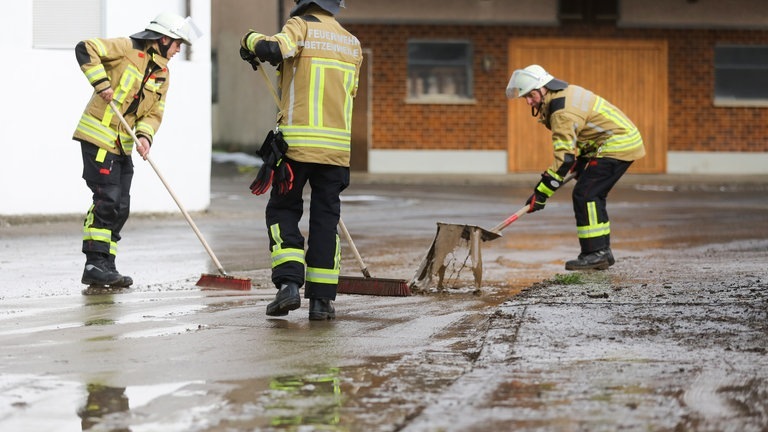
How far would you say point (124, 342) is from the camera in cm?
648

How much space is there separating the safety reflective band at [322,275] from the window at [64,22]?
26.0 ft

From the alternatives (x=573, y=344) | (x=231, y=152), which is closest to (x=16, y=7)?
(x=573, y=344)

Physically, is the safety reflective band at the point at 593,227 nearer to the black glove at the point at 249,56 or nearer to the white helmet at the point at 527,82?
the white helmet at the point at 527,82

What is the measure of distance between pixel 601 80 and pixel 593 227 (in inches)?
672

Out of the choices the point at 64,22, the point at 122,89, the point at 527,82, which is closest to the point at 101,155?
the point at 122,89

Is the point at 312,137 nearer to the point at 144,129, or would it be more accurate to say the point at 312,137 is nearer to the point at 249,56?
the point at 249,56

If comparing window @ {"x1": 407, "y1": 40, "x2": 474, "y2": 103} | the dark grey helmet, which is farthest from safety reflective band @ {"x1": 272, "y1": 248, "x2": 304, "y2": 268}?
window @ {"x1": 407, "y1": 40, "x2": 474, "y2": 103}

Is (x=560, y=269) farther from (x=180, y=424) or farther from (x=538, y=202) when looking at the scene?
(x=180, y=424)

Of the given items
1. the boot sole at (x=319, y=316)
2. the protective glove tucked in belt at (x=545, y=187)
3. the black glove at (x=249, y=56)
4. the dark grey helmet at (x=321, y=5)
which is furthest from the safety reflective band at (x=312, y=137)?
the protective glove tucked in belt at (x=545, y=187)

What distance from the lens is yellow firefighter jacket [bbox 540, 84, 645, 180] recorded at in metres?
10.0

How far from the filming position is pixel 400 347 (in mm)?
6359

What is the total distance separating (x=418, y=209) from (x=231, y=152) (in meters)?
14.4

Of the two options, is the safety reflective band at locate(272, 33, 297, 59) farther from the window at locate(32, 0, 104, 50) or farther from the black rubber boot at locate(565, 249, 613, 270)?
the window at locate(32, 0, 104, 50)

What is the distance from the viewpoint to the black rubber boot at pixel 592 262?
10.1 metres
